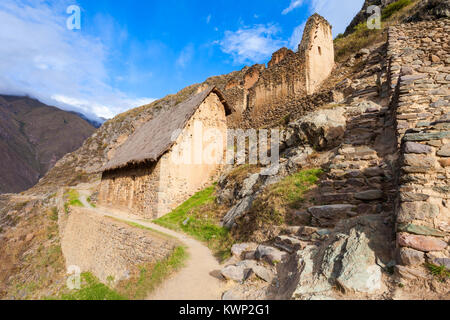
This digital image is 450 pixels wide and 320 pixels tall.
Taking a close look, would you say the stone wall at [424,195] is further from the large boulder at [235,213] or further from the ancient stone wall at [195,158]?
the ancient stone wall at [195,158]

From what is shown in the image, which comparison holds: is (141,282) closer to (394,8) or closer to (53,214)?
(53,214)

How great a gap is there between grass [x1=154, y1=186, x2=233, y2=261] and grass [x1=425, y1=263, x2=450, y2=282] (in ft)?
12.9

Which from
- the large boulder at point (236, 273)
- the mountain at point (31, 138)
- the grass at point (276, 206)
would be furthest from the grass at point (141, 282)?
the mountain at point (31, 138)

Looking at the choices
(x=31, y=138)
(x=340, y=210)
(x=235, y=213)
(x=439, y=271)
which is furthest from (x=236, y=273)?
(x=31, y=138)

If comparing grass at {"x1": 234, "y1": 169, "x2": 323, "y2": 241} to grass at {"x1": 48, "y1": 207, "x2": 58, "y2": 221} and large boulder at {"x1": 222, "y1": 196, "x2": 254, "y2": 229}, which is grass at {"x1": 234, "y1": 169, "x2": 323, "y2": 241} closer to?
large boulder at {"x1": 222, "y1": 196, "x2": 254, "y2": 229}

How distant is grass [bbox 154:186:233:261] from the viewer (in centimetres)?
705

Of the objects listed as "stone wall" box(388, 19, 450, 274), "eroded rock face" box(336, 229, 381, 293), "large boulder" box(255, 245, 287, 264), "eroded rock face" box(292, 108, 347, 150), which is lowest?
"large boulder" box(255, 245, 287, 264)

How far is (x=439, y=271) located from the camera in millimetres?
2521

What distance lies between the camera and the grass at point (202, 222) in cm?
705

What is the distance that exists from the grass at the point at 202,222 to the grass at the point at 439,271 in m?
3.93

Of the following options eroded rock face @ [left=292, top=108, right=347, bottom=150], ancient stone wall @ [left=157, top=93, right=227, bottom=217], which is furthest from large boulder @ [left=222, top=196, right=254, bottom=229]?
ancient stone wall @ [left=157, top=93, right=227, bottom=217]

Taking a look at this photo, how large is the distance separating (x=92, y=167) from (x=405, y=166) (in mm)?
41338

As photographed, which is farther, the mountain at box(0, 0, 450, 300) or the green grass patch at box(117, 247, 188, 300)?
the green grass patch at box(117, 247, 188, 300)

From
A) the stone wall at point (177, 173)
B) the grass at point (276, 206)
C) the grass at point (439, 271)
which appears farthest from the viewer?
the stone wall at point (177, 173)
